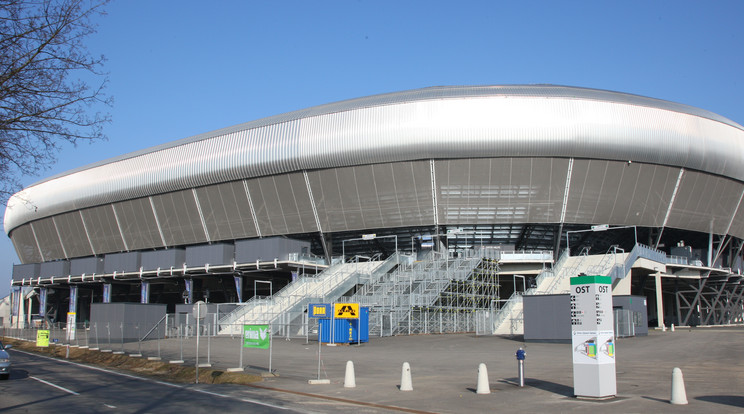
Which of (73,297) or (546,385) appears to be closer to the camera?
(546,385)

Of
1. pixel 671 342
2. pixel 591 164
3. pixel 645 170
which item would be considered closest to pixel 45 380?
pixel 671 342

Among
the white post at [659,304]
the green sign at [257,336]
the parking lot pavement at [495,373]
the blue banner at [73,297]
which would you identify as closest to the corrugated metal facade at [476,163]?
the white post at [659,304]

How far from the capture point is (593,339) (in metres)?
16.1

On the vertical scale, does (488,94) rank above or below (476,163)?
above

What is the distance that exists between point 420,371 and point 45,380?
14.0 meters

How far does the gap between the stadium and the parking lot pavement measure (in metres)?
13.9

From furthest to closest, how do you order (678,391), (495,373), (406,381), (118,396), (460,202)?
(460,202) < (495,373) < (406,381) < (118,396) < (678,391)

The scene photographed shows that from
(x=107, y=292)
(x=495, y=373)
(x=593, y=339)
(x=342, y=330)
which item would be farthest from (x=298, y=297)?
(x=593, y=339)

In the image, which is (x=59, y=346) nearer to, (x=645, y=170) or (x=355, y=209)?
(x=355, y=209)

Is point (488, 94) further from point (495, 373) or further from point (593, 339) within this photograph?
point (593, 339)

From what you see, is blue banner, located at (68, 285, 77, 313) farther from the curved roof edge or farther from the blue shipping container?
the blue shipping container

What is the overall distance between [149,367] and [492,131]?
130ft

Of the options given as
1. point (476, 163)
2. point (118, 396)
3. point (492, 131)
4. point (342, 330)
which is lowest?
point (118, 396)

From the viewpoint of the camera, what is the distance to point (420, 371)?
24562 millimetres
